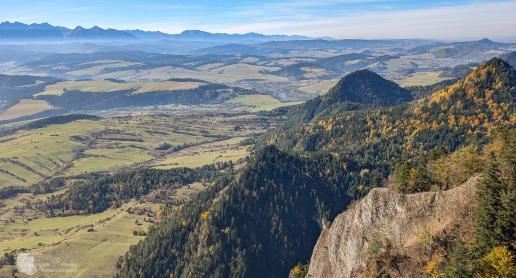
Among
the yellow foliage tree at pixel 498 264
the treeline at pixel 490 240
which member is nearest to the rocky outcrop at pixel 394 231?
the treeline at pixel 490 240

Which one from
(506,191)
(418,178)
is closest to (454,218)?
(506,191)

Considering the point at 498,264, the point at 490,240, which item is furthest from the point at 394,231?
the point at 498,264

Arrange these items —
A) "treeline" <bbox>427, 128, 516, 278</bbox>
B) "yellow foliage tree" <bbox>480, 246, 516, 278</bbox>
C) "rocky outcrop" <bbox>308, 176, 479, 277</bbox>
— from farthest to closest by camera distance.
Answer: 1. "rocky outcrop" <bbox>308, 176, 479, 277</bbox>
2. "treeline" <bbox>427, 128, 516, 278</bbox>
3. "yellow foliage tree" <bbox>480, 246, 516, 278</bbox>

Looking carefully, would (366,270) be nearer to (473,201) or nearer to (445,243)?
(445,243)

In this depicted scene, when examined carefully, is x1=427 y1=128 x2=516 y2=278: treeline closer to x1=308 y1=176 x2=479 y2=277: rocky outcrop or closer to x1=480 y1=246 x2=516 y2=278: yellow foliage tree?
x1=480 y1=246 x2=516 y2=278: yellow foliage tree

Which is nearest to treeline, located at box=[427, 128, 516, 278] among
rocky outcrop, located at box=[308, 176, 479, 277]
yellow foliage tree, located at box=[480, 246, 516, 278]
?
yellow foliage tree, located at box=[480, 246, 516, 278]

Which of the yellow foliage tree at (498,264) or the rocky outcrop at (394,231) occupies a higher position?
the yellow foliage tree at (498,264)

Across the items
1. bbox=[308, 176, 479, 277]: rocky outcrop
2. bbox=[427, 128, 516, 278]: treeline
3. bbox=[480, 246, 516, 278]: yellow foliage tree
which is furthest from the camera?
bbox=[308, 176, 479, 277]: rocky outcrop

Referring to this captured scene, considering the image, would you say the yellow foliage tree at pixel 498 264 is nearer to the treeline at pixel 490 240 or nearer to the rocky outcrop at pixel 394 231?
the treeline at pixel 490 240
